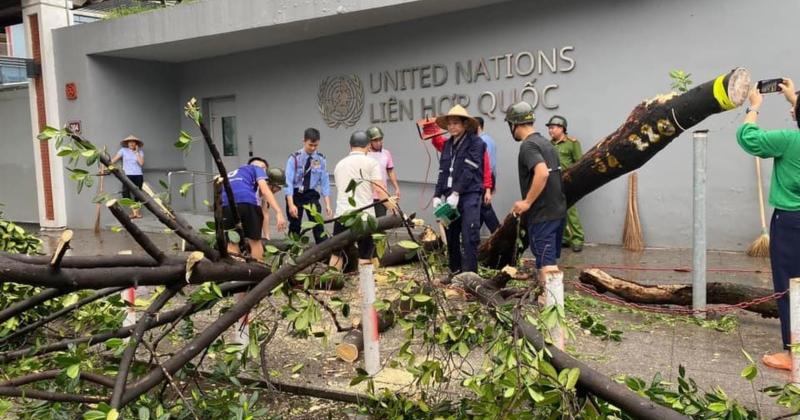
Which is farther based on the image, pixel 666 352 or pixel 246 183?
pixel 246 183

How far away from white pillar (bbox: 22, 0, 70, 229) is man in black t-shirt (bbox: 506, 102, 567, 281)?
10663 millimetres

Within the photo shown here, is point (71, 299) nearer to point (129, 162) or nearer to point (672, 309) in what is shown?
point (672, 309)

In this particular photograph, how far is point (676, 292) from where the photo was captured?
5.37 metres

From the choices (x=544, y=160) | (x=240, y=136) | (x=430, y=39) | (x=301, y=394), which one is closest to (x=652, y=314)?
(x=544, y=160)

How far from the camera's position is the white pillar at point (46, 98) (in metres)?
13.0

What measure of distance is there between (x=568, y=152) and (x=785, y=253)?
439 centimetres

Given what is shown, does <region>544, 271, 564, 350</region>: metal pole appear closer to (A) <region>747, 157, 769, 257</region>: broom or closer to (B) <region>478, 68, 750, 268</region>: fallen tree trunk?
(B) <region>478, 68, 750, 268</region>: fallen tree trunk

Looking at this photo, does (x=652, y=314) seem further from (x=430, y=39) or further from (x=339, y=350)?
(x=430, y=39)

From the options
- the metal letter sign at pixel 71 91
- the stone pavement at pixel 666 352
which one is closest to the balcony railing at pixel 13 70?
the metal letter sign at pixel 71 91

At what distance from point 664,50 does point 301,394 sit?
6.50 meters

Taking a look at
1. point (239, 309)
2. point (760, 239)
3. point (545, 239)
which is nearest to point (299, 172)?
point (545, 239)

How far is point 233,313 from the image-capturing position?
106 inches

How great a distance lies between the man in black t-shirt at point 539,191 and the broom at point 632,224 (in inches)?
134

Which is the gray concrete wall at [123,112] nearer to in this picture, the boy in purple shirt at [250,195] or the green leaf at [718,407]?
the boy in purple shirt at [250,195]
